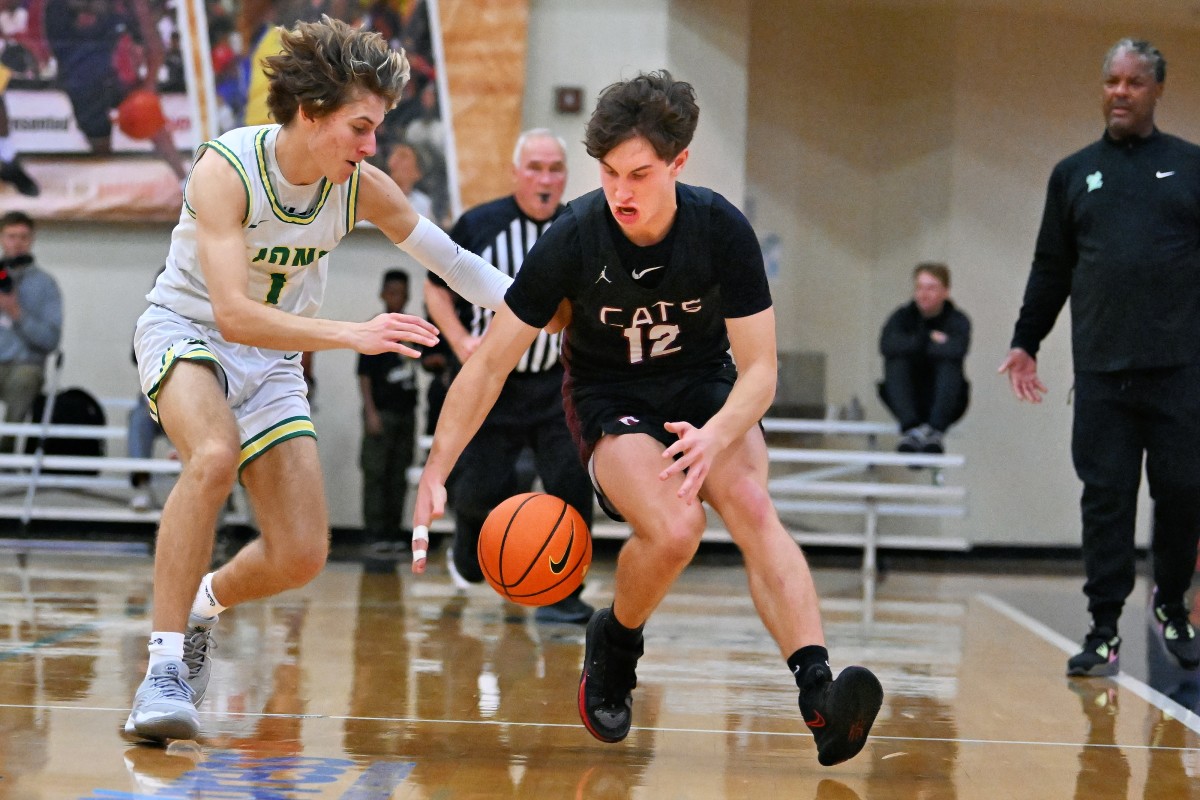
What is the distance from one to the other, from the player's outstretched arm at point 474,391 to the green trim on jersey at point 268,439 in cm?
53

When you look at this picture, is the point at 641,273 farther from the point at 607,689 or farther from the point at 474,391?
the point at 607,689

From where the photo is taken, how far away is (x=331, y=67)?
338 centimetres

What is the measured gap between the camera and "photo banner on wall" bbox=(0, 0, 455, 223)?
8.89m

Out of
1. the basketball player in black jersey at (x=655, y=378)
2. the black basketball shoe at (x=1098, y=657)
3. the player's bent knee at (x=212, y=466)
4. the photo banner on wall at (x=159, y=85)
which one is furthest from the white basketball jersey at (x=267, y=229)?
the photo banner on wall at (x=159, y=85)

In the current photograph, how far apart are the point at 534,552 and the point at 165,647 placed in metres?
0.92

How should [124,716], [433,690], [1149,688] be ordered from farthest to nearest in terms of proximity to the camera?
[1149,688] < [433,690] < [124,716]

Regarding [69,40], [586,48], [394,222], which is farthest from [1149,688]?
[69,40]

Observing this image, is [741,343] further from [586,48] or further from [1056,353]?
[1056,353]

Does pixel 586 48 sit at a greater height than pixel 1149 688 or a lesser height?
greater

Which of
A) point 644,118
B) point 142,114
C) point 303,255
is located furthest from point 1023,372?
point 142,114

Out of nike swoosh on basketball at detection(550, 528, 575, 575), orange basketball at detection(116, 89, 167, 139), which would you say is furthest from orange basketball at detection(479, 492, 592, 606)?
orange basketball at detection(116, 89, 167, 139)

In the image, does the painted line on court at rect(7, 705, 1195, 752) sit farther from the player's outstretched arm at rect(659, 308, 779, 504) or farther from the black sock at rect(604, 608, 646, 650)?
the player's outstretched arm at rect(659, 308, 779, 504)

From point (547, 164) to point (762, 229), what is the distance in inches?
185

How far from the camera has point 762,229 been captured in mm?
10234
